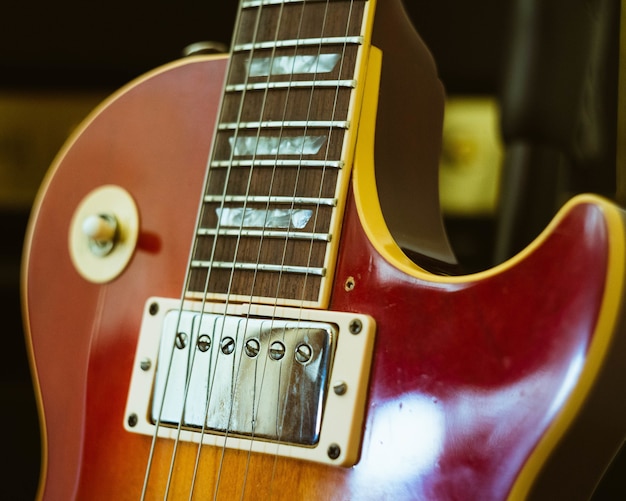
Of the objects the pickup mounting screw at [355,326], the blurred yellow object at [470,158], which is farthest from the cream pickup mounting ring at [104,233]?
the blurred yellow object at [470,158]

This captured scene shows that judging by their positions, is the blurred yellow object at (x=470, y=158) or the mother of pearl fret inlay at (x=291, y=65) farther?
the blurred yellow object at (x=470, y=158)

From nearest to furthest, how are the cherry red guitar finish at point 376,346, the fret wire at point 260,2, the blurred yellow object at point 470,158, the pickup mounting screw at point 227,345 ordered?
the cherry red guitar finish at point 376,346, the pickup mounting screw at point 227,345, the fret wire at point 260,2, the blurred yellow object at point 470,158

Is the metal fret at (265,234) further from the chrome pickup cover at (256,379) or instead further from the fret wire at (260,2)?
the fret wire at (260,2)

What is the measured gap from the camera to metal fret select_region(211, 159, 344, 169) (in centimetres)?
55

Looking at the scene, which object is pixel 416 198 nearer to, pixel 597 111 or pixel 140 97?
pixel 140 97

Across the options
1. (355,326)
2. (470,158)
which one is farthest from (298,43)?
(470,158)

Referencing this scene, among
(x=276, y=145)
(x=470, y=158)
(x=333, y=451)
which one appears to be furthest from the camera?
(x=470, y=158)

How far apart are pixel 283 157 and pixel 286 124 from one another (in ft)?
0.09

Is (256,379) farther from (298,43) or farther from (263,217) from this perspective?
(298,43)

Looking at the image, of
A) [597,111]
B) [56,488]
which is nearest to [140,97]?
[56,488]

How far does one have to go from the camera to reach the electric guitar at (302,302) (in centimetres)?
44

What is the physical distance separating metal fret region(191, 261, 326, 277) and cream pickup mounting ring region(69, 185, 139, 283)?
0.25 feet

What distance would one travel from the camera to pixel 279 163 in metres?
0.58

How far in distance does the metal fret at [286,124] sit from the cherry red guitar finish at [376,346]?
24mm
